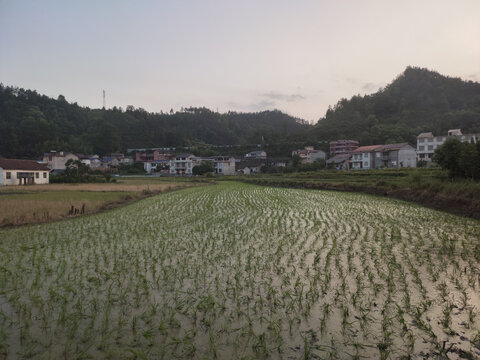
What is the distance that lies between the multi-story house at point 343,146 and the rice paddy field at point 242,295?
203 ft

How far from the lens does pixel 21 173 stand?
3475 cm

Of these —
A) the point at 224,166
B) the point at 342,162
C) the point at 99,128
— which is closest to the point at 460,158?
the point at 342,162

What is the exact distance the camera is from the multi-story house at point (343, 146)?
68338 mm

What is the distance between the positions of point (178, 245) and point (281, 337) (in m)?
4.96

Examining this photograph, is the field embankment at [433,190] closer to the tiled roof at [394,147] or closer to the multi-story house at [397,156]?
the multi-story house at [397,156]

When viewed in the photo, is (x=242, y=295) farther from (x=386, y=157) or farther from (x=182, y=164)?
(x=182, y=164)

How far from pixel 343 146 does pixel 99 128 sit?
65536 mm

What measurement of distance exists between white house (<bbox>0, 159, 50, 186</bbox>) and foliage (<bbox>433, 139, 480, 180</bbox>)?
40.6 metres

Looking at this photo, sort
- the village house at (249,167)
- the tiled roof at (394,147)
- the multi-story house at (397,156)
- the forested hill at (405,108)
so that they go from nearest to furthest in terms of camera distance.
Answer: the multi-story house at (397,156)
the tiled roof at (394,147)
the village house at (249,167)
the forested hill at (405,108)

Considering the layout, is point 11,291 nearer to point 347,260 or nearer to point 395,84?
point 347,260

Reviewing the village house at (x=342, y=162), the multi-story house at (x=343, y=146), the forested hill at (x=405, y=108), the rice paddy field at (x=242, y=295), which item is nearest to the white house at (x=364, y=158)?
the village house at (x=342, y=162)

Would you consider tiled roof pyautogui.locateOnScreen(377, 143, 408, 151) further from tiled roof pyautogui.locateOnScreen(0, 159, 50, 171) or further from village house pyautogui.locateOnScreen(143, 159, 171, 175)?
tiled roof pyautogui.locateOnScreen(0, 159, 50, 171)

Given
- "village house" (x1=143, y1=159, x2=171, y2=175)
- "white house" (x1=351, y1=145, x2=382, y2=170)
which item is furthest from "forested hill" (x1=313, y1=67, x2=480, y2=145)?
"village house" (x1=143, y1=159, x2=171, y2=175)

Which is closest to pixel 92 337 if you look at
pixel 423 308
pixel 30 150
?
pixel 423 308
